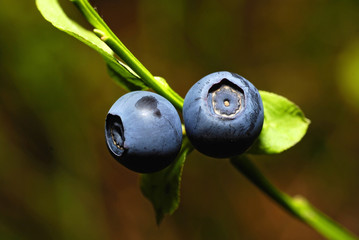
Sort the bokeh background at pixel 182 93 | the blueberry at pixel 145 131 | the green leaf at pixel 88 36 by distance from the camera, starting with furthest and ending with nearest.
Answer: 1. the bokeh background at pixel 182 93
2. the green leaf at pixel 88 36
3. the blueberry at pixel 145 131

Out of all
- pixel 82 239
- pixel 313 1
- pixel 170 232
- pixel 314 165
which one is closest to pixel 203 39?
pixel 313 1

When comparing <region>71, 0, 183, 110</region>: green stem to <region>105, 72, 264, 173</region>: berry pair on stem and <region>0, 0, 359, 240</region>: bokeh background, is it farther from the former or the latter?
<region>0, 0, 359, 240</region>: bokeh background

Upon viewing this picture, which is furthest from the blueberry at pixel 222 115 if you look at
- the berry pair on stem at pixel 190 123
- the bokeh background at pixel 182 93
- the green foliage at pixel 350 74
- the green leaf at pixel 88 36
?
the green foliage at pixel 350 74

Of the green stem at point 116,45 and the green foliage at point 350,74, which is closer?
the green stem at point 116,45

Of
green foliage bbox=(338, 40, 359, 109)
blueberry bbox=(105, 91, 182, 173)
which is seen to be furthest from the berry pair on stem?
green foliage bbox=(338, 40, 359, 109)

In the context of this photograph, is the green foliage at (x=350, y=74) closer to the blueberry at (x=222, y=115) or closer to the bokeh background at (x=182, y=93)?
the bokeh background at (x=182, y=93)

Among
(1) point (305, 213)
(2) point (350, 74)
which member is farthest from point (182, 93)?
→ (1) point (305, 213)

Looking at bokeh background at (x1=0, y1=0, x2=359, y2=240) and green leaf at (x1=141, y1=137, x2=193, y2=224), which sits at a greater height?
green leaf at (x1=141, y1=137, x2=193, y2=224)

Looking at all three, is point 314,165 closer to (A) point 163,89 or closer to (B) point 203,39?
(B) point 203,39
